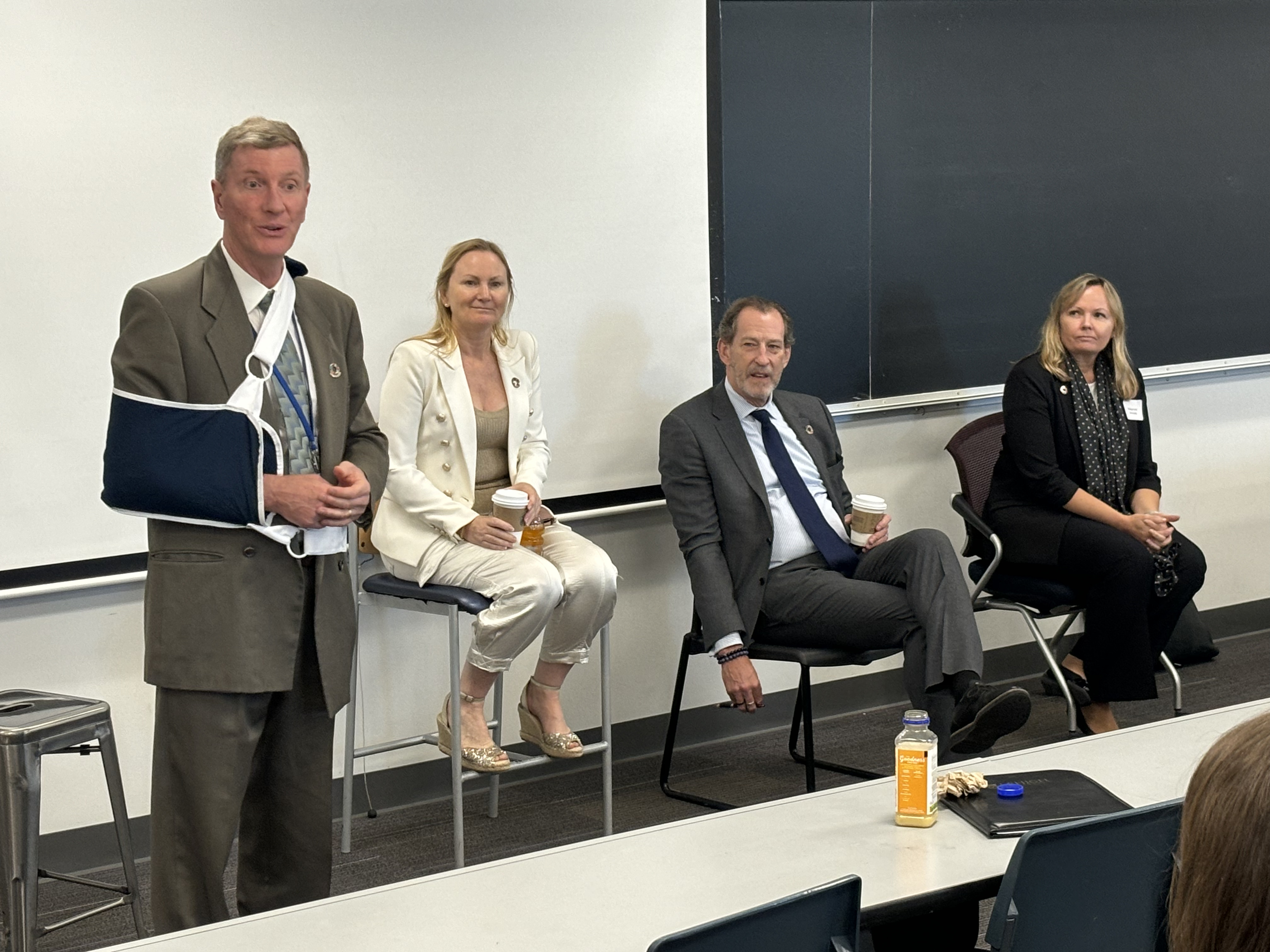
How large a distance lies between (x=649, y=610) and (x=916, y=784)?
8.68 feet

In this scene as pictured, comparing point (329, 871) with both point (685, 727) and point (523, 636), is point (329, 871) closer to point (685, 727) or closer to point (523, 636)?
point (523, 636)

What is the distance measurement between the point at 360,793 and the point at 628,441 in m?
1.34

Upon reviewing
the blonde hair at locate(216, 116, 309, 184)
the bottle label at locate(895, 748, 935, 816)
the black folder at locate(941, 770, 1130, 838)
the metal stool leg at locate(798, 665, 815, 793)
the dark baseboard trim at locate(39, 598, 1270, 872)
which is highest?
the blonde hair at locate(216, 116, 309, 184)

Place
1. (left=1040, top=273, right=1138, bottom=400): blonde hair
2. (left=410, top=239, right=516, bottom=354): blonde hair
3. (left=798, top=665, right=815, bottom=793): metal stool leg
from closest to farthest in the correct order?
(left=410, top=239, right=516, bottom=354): blonde hair
(left=798, top=665, right=815, bottom=793): metal stool leg
(left=1040, top=273, right=1138, bottom=400): blonde hair

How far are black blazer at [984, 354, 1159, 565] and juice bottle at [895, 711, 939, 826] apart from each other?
270 cm

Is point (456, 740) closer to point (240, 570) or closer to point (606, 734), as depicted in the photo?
point (606, 734)

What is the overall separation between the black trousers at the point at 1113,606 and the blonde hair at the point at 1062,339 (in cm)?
55

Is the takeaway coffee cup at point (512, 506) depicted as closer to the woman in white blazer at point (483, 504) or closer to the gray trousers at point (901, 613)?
the woman in white blazer at point (483, 504)

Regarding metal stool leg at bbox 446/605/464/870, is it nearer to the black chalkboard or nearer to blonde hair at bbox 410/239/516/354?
blonde hair at bbox 410/239/516/354

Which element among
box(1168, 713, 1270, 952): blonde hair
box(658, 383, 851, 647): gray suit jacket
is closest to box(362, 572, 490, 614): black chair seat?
box(658, 383, 851, 647): gray suit jacket

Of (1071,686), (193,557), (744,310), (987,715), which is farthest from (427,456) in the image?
(1071,686)

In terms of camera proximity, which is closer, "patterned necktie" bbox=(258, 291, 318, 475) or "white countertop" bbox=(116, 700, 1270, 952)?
"white countertop" bbox=(116, 700, 1270, 952)

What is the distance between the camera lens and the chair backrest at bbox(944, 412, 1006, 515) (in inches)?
190

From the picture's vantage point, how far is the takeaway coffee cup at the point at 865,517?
4.11 m
